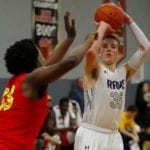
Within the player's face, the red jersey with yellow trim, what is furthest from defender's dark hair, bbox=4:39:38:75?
the player's face

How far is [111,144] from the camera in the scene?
482 cm

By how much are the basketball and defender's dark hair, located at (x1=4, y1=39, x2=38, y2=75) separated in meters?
1.48

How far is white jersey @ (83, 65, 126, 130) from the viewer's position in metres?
4.81

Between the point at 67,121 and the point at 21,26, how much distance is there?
6.88 feet

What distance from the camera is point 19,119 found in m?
3.38

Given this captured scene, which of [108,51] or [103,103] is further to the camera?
[108,51]

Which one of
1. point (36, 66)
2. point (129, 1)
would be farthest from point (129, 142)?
point (36, 66)

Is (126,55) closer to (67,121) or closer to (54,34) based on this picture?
(54,34)

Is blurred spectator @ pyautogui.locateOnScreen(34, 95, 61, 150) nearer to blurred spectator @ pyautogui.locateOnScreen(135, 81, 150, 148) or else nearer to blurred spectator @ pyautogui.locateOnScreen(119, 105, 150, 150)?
blurred spectator @ pyautogui.locateOnScreen(119, 105, 150, 150)

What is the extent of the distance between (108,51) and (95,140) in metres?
0.80

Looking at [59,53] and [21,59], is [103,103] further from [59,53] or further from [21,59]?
[21,59]

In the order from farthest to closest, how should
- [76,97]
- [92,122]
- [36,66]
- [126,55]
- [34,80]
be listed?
[126,55], [76,97], [92,122], [36,66], [34,80]

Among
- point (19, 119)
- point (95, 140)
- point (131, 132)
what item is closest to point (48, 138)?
point (131, 132)

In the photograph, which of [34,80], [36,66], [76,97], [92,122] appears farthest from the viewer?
[76,97]
